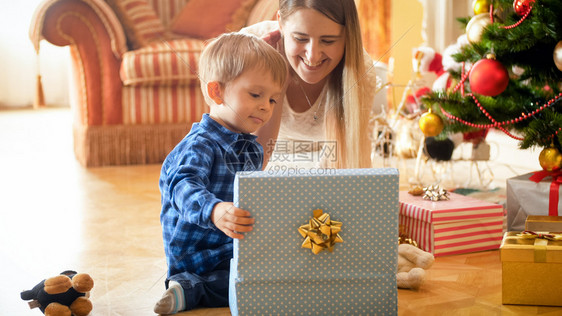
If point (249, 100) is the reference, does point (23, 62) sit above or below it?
above

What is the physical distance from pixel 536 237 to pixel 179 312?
612mm

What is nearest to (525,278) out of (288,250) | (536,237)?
(536,237)

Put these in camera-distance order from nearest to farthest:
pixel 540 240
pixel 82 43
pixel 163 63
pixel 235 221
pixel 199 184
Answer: pixel 235 221, pixel 199 184, pixel 540 240, pixel 163 63, pixel 82 43

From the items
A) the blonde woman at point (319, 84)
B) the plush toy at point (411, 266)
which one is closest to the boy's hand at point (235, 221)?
the blonde woman at point (319, 84)

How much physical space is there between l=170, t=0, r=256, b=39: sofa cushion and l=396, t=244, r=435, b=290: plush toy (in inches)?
20.5

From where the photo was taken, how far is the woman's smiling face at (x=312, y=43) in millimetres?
1010

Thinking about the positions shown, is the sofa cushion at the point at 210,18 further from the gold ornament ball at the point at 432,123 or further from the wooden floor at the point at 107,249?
the gold ornament ball at the point at 432,123

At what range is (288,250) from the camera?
908 millimetres

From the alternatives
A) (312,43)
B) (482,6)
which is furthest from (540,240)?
(482,6)

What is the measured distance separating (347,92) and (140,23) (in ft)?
1.31

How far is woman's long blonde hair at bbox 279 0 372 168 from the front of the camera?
3.32 ft

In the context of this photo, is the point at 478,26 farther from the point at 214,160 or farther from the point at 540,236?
the point at 214,160

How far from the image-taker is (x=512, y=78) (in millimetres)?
1535

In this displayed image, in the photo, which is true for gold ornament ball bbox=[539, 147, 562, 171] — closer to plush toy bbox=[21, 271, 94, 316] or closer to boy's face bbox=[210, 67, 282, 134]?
boy's face bbox=[210, 67, 282, 134]
